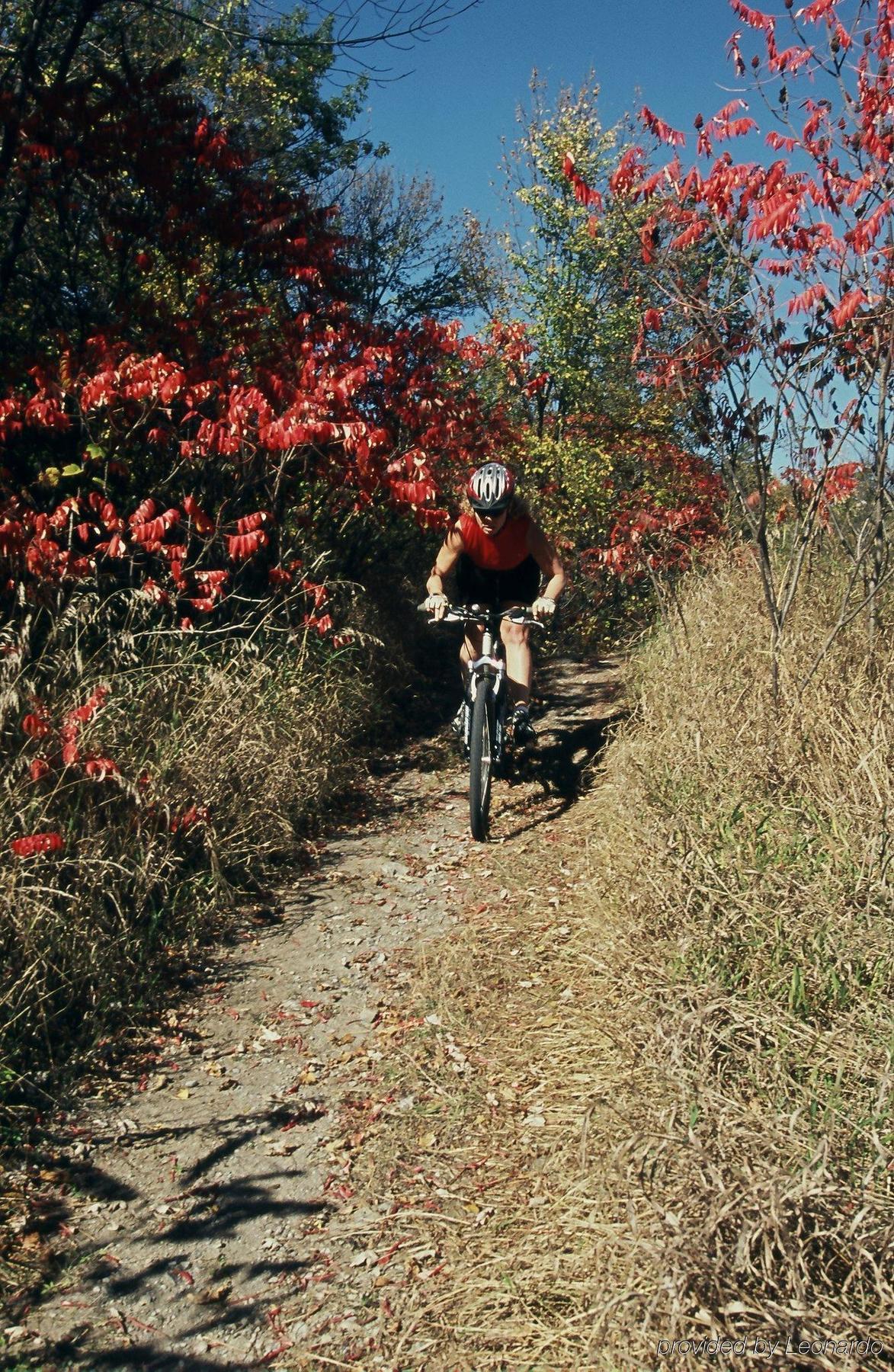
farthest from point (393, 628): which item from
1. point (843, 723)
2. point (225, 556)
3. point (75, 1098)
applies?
point (75, 1098)

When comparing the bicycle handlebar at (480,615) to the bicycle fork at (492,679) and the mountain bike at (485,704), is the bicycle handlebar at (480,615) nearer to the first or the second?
the mountain bike at (485,704)

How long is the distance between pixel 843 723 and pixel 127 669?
Result: 3.32m

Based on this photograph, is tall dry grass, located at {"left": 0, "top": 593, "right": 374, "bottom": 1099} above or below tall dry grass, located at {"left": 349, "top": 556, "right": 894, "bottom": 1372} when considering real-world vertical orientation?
above

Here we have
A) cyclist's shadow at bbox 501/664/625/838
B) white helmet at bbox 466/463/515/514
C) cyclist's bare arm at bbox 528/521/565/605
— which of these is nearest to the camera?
white helmet at bbox 466/463/515/514

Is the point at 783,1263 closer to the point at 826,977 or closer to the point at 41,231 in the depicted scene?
the point at 826,977

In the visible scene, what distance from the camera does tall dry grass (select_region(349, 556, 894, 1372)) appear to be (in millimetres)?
2406

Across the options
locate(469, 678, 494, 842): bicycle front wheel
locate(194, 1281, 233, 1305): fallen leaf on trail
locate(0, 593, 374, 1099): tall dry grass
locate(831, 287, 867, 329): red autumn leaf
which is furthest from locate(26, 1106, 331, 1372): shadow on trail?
locate(831, 287, 867, 329): red autumn leaf

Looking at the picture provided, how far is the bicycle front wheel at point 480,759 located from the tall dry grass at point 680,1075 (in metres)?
0.40

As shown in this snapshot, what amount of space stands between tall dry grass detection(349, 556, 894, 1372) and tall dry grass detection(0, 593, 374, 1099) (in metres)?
1.14

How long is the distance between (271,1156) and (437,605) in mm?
3147

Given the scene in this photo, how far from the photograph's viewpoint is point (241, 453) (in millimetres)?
6402

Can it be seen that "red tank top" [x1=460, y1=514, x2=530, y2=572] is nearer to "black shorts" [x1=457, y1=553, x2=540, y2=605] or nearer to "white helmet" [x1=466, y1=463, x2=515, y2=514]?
"black shorts" [x1=457, y1=553, x2=540, y2=605]

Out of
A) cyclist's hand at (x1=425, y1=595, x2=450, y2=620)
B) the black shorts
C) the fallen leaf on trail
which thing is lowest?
the fallen leaf on trail

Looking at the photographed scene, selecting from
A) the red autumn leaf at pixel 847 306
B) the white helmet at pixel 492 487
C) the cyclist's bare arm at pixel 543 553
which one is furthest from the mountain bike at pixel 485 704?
the red autumn leaf at pixel 847 306
